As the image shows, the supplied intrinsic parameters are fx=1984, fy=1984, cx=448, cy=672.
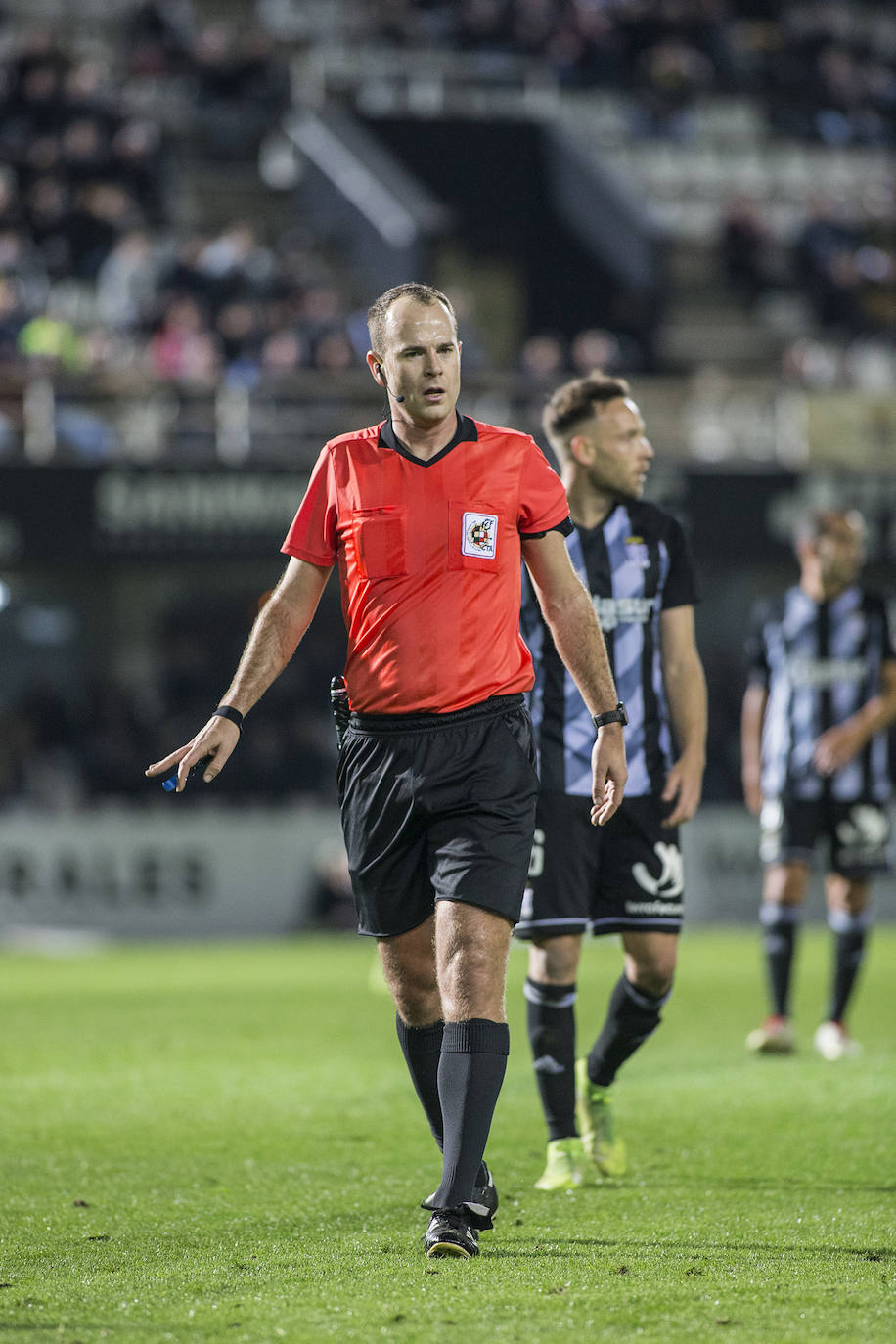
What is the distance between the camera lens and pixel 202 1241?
4422mm

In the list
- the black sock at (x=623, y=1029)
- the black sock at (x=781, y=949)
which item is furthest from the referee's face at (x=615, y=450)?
the black sock at (x=781, y=949)

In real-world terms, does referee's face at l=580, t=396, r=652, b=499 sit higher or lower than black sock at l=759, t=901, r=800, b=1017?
higher

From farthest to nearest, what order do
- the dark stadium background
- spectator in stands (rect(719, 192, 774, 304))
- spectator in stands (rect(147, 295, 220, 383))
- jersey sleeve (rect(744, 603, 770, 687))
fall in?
spectator in stands (rect(719, 192, 774, 304)) → spectator in stands (rect(147, 295, 220, 383)) → the dark stadium background → jersey sleeve (rect(744, 603, 770, 687))

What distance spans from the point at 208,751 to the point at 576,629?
2.91 feet

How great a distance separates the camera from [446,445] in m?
4.47

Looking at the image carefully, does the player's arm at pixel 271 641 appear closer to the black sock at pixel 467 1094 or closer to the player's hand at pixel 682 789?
the black sock at pixel 467 1094

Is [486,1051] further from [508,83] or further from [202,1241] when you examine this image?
[508,83]

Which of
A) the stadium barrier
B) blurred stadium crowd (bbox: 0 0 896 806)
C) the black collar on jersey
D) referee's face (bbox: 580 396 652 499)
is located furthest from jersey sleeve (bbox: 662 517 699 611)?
blurred stadium crowd (bbox: 0 0 896 806)

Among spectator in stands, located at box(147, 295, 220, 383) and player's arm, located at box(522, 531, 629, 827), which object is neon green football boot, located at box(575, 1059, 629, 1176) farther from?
spectator in stands, located at box(147, 295, 220, 383)

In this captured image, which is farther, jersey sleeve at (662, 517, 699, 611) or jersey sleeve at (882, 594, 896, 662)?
jersey sleeve at (882, 594, 896, 662)

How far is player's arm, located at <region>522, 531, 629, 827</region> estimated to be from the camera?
4492 millimetres

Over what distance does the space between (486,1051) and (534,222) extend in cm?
2042

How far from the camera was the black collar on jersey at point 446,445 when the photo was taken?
14.6 feet

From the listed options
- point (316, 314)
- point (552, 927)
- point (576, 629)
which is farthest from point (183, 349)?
point (576, 629)
